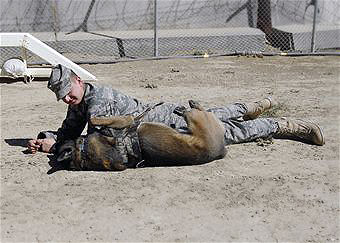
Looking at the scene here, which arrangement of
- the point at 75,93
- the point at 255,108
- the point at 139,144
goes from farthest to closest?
1. the point at 255,108
2. the point at 139,144
3. the point at 75,93

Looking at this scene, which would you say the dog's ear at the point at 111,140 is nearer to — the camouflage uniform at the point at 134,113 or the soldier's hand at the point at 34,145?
the camouflage uniform at the point at 134,113

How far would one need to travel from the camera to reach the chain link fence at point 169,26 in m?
11.0

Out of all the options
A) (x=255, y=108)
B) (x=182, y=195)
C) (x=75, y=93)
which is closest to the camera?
(x=182, y=195)

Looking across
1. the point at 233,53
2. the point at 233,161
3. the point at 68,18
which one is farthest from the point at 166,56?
the point at 233,161

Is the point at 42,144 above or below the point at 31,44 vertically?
below

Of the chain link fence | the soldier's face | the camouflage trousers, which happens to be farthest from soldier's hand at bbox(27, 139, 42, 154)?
the chain link fence

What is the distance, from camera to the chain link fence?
36.2ft

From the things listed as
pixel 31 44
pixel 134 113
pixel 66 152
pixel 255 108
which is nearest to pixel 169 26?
pixel 31 44

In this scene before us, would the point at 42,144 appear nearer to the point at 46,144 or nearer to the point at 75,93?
the point at 46,144

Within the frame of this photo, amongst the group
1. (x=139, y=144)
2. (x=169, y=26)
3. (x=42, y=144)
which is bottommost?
(x=42, y=144)

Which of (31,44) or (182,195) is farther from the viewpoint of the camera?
(31,44)

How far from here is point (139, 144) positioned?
472 centimetres

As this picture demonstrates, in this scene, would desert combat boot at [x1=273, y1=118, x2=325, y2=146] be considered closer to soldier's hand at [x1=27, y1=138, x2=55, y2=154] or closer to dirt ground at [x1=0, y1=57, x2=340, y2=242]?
dirt ground at [x1=0, y1=57, x2=340, y2=242]

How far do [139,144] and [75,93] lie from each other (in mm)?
672
